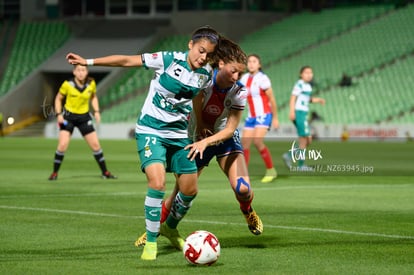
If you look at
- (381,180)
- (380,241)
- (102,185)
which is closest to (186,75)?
(380,241)

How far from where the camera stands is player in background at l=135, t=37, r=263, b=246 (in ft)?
30.3

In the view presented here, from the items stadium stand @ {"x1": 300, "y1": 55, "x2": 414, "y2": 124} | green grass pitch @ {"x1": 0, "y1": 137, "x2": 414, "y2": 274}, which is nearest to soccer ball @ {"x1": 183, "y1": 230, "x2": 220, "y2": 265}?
green grass pitch @ {"x1": 0, "y1": 137, "x2": 414, "y2": 274}

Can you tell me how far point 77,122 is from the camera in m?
19.4

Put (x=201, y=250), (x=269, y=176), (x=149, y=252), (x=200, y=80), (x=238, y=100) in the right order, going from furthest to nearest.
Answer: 1. (x=269, y=176)
2. (x=238, y=100)
3. (x=200, y=80)
4. (x=149, y=252)
5. (x=201, y=250)

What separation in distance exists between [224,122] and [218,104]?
0.31 meters

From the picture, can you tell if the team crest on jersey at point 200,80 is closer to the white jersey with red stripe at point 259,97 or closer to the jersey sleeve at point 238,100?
the jersey sleeve at point 238,100

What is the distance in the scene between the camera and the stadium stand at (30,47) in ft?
175

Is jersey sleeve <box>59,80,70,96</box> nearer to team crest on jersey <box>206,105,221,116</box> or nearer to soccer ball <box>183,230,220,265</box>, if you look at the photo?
team crest on jersey <box>206,105,221,116</box>

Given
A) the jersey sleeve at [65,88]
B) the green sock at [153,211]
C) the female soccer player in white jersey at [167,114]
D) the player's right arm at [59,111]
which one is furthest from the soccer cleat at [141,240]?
the jersey sleeve at [65,88]

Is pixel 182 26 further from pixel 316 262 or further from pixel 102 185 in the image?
pixel 316 262

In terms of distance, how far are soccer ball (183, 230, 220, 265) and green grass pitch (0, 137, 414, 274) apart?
0.28 feet

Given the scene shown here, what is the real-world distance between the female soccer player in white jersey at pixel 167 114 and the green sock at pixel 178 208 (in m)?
0.26

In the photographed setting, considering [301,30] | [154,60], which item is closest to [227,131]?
[154,60]

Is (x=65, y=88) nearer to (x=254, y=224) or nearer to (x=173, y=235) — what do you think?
(x=254, y=224)
